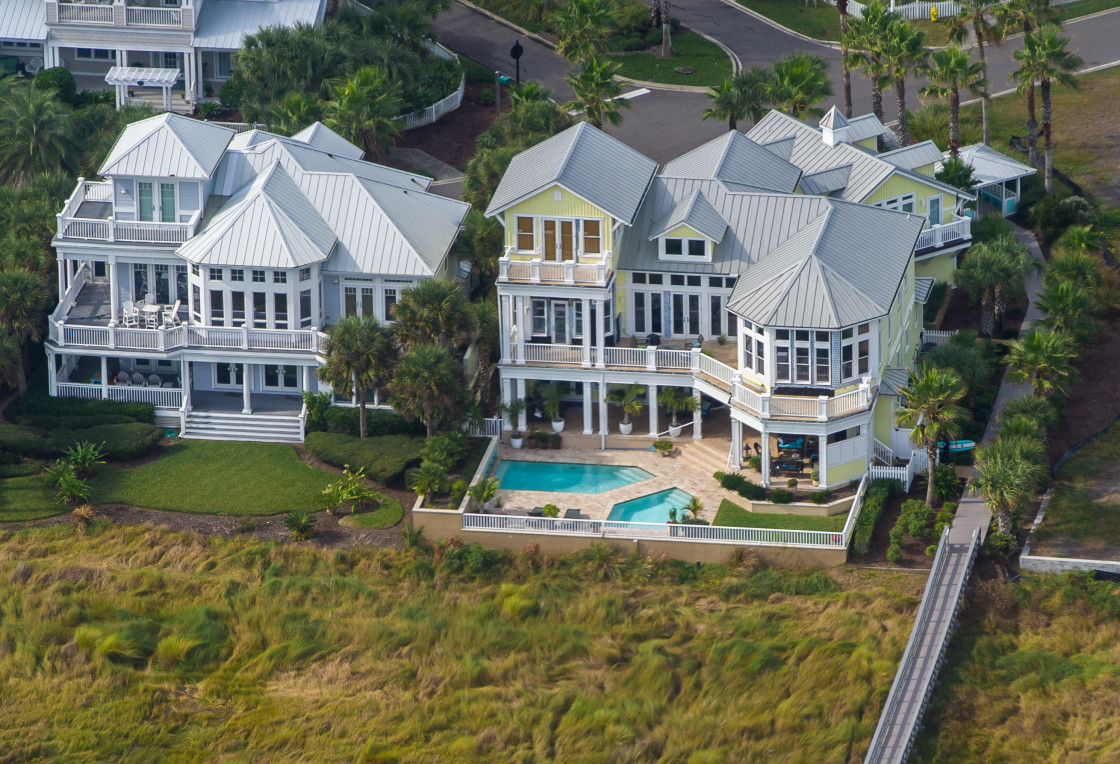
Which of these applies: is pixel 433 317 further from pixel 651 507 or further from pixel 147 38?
pixel 147 38

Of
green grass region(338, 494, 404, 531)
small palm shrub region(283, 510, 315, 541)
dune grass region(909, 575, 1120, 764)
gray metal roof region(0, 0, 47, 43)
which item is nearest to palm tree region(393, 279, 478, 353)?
green grass region(338, 494, 404, 531)

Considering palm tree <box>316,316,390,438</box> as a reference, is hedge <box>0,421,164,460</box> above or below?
below

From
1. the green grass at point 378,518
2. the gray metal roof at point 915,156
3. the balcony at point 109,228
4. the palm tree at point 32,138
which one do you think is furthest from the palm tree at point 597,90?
the green grass at point 378,518

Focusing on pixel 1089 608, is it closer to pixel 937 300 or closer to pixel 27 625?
pixel 937 300

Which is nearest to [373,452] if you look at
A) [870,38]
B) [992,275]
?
[992,275]

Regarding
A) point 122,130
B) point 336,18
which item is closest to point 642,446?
point 122,130

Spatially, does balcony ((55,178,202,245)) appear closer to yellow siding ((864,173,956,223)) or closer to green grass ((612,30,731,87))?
yellow siding ((864,173,956,223))

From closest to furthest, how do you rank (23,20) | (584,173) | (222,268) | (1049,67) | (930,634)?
(930,634)
(584,173)
(222,268)
(1049,67)
(23,20)
